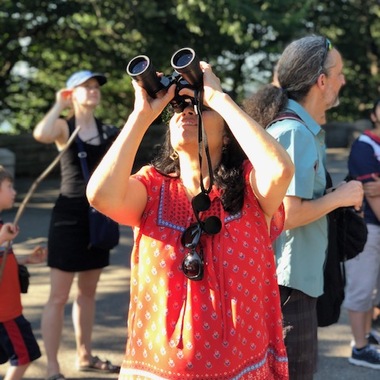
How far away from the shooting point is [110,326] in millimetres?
5551

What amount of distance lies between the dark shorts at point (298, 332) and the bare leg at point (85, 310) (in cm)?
185

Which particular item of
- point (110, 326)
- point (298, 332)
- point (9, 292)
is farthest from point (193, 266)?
point (110, 326)

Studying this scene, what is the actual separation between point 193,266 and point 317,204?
0.89 metres

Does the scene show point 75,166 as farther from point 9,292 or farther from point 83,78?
point 9,292

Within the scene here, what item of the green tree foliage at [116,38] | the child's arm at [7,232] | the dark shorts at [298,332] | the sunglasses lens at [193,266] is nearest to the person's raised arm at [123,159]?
the sunglasses lens at [193,266]

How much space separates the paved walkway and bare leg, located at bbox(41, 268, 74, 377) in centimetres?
23

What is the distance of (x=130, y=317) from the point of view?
7.82 ft

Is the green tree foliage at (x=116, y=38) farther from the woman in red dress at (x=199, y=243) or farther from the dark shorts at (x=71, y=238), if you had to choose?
the woman in red dress at (x=199, y=243)

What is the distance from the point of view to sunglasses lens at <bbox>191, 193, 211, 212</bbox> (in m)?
2.27

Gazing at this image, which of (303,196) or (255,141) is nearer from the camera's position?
(255,141)

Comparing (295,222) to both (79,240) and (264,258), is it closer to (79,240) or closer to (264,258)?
(264,258)

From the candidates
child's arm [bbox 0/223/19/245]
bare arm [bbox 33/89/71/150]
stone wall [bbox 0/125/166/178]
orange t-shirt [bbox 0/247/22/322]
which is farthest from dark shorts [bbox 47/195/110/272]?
stone wall [bbox 0/125/166/178]

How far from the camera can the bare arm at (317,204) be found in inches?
112

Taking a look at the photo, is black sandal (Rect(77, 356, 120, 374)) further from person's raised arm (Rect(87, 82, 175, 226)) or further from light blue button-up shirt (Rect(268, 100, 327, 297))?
person's raised arm (Rect(87, 82, 175, 226))
